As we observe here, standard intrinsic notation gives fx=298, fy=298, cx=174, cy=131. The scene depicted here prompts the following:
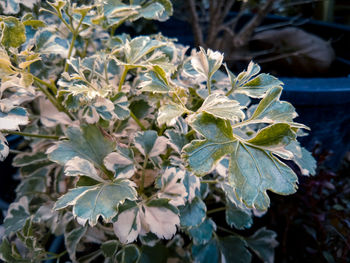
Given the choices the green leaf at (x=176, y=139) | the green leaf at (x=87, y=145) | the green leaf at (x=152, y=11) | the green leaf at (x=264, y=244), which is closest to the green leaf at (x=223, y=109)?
the green leaf at (x=176, y=139)

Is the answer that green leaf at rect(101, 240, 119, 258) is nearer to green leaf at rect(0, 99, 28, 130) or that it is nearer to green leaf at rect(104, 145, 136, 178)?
green leaf at rect(104, 145, 136, 178)

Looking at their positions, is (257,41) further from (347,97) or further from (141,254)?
(141,254)

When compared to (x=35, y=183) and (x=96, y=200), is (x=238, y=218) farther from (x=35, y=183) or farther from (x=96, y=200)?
(x=35, y=183)

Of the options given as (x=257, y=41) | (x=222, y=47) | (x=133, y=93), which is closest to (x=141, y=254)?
(x=133, y=93)

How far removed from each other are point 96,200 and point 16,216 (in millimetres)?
369

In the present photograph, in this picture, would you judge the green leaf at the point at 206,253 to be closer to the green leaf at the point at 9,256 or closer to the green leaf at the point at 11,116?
the green leaf at the point at 9,256

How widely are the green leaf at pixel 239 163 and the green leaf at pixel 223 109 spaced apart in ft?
0.04

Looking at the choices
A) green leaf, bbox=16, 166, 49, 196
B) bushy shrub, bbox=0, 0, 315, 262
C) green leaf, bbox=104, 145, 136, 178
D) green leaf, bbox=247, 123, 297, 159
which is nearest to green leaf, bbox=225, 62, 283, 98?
bushy shrub, bbox=0, 0, 315, 262

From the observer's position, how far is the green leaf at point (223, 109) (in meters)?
0.40

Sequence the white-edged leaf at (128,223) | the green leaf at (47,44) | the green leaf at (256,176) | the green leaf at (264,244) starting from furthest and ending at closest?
1. the green leaf at (264,244)
2. the green leaf at (47,44)
3. the white-edged leaf at (128,223)
4. the green leaf at (256,176)

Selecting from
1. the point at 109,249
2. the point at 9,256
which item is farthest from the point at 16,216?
the point at 109,249

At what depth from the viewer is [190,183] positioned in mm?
568

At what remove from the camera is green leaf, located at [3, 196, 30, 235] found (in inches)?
26.9

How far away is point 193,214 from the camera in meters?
0.58
